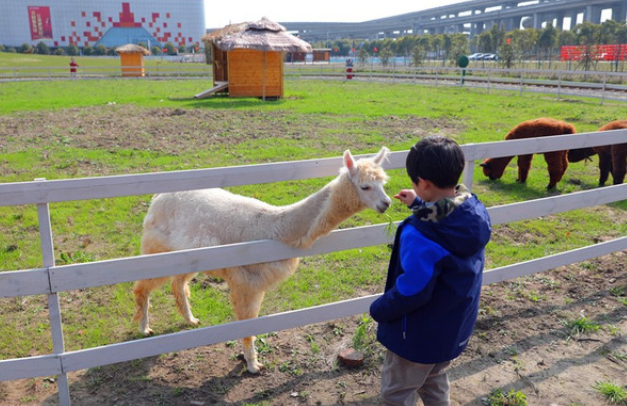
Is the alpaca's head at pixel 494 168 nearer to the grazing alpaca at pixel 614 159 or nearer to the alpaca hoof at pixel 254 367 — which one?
the grazing alpaca at pixel 614 159

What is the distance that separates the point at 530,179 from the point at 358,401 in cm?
743

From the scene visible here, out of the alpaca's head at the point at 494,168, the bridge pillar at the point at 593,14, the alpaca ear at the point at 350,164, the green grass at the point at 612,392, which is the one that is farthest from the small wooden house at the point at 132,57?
the bridge pillar at the point at 593,14

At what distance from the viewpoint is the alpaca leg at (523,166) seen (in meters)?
9.01

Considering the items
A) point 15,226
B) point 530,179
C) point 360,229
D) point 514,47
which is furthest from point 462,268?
point 514,47

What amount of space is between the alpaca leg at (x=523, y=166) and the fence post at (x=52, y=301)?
813 cm

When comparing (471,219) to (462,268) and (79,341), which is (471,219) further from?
(79,341)

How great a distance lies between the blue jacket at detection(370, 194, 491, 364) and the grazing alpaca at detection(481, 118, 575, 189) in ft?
23.4

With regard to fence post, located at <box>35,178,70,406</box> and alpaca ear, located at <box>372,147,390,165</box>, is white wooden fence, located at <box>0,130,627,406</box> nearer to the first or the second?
fence post, located at <box>35,178,70,406</box>

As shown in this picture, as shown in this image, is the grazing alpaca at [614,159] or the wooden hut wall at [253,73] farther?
the wooden hut wall at [253,73]

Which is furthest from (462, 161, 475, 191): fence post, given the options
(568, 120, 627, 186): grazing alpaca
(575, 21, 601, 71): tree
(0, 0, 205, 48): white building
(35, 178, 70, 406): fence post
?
(0, 0, 205, 48): white building

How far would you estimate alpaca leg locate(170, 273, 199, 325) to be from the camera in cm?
432

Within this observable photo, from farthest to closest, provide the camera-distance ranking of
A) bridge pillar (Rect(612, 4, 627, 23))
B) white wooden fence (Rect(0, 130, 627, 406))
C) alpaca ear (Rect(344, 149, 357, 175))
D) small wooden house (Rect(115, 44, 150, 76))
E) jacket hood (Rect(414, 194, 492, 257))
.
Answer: bridge pillar (Rect(612, 4, 627, 23)) < small wooden house (Rect(115, 44, 150, 76)) < alpaca ear (Rect(344, 149, 357, 175)) < white wooden fence (Rect(0, 130, 627, 406)) < jacket hood (Rect(414, 194, 492, 257))

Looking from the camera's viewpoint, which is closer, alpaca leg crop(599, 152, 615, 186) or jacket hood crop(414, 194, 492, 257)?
jacket hood crop(414, 194, 492, 257)

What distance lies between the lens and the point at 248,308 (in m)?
3.84
